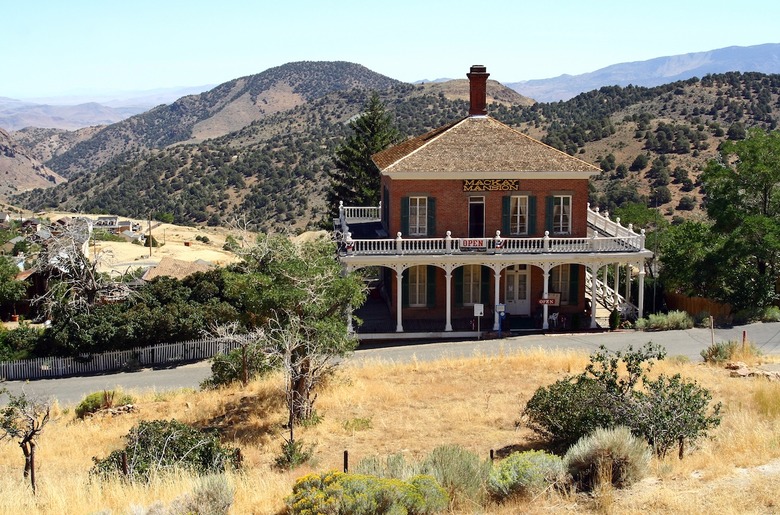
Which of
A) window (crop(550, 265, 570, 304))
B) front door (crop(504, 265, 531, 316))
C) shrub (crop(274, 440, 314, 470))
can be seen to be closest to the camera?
shrub (crop(274, 440, 314, 470))

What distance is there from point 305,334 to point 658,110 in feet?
259

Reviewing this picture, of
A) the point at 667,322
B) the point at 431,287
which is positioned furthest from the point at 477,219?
the point at 667,322

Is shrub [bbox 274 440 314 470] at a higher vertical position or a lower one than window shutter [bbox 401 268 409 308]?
lower

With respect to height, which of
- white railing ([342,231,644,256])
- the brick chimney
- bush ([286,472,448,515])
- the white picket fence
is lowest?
the white picket fence

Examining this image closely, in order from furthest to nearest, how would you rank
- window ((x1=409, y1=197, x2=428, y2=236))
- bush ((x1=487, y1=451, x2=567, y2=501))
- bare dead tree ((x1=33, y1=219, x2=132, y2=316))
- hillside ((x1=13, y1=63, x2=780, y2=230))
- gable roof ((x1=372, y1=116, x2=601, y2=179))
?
hillside ((x1=13, y1=63, x2=780, y2=230)) < bare dead tree ((x1=33, y1=219, x2=132, y2=316)) < window ((x1=409, y1=197, x2=428, y2=236)) < gable roof ((x1=372, y1=116, x2=601, y2=179)) < bush ((x1=487, y1=451, x2=567, y2=501))

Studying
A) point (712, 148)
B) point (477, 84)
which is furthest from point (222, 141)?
point (477, 84)

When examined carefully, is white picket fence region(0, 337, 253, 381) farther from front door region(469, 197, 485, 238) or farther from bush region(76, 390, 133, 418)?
front door region(469, 197, 485, 238)

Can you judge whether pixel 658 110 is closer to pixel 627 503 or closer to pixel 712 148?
pixel 712 148

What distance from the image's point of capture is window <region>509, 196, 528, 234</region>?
3231 cm

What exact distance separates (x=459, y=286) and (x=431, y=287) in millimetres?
1135

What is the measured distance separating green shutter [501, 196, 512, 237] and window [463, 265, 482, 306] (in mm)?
1748

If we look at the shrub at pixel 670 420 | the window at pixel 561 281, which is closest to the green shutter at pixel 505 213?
the window at pixel 561 281

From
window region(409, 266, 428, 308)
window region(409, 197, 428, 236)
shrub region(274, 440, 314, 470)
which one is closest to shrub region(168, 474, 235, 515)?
shrub region(274, 440, 314, 470)

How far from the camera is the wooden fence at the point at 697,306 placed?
32.4m
